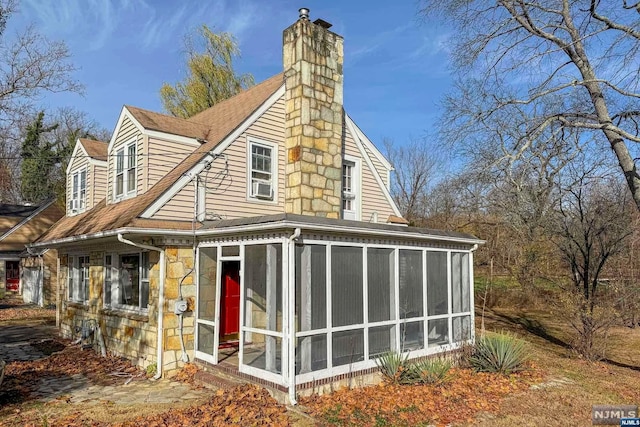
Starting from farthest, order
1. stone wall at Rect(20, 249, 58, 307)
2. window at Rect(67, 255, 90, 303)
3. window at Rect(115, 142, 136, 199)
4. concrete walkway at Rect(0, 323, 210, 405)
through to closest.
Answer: stone wall at Rect(20, 249, 58, 307) < window at Rect(67, 255, 90, 303) < window at Rect(115, 142, 136, 199) < concrete walkway at Rect(0, 323, 210, 405)

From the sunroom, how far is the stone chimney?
2.06 meters

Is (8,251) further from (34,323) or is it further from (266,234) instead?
(266,234)

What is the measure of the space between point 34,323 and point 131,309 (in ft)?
32.1

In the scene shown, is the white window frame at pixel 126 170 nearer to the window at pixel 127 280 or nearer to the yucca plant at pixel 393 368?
the window at pixel 127 280

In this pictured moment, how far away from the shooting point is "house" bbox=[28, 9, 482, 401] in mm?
7414

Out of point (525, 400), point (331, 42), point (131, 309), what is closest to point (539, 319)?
point (525, 400)

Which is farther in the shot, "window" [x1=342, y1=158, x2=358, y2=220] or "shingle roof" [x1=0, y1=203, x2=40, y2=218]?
"shingle roof" [x1=0, y1=203, x2=40, y2=218]

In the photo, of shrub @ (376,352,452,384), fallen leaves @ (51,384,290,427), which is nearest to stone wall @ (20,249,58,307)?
fallen leaves @ (51,384,290,427)

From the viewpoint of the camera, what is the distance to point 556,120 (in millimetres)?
11047

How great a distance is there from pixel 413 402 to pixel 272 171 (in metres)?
6.09

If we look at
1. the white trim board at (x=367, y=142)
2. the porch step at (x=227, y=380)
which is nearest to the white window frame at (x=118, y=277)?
the porch step at (x=227, y=380)

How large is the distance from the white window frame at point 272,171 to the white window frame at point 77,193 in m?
6.07

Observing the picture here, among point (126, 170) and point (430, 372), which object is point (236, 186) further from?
point (430, 372)

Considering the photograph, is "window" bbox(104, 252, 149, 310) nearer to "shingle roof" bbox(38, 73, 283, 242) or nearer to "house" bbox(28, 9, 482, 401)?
"house" bbox(28, 9, 482, 401)
